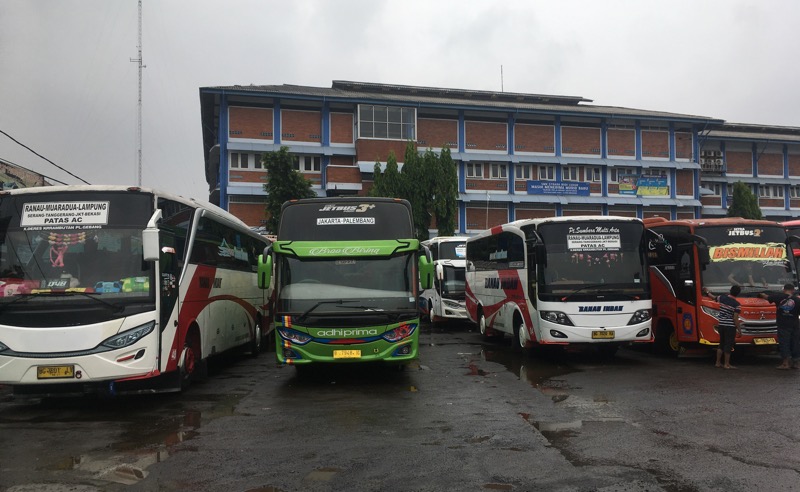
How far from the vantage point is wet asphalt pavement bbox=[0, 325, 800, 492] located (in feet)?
19.1

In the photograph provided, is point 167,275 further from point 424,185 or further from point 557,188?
point 557,188

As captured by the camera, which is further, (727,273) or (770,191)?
(770,191)

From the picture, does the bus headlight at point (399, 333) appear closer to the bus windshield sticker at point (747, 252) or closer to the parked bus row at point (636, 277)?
the parked bus row at point (636, 277)

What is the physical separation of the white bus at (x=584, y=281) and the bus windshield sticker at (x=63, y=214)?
27.2ft

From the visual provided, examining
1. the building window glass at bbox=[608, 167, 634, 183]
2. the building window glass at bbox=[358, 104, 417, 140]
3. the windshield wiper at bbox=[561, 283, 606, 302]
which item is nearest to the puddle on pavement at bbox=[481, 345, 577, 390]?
the windshield wiper at bbox=[561, 283, 606, 302]

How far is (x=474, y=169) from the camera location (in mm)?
48469

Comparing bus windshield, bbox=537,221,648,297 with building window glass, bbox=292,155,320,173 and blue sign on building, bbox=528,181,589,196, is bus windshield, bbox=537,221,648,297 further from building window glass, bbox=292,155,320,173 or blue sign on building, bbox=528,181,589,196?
blue sign on building, bbox=528,181,589,196

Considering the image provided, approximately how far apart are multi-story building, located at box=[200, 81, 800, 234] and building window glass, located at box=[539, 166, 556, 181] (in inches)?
3.4

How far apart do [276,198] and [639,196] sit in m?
31.4

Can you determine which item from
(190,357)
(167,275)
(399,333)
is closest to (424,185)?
(399,333)

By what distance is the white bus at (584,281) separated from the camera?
12.9m

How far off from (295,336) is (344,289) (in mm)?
1120

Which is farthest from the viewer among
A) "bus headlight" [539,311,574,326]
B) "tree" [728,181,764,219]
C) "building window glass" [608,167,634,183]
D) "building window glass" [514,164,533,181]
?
"building window glass" [608,167,634,183]

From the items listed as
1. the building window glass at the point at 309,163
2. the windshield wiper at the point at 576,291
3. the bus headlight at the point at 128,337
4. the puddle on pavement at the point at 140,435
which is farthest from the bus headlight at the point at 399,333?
the building window glass at the point at 309,163
